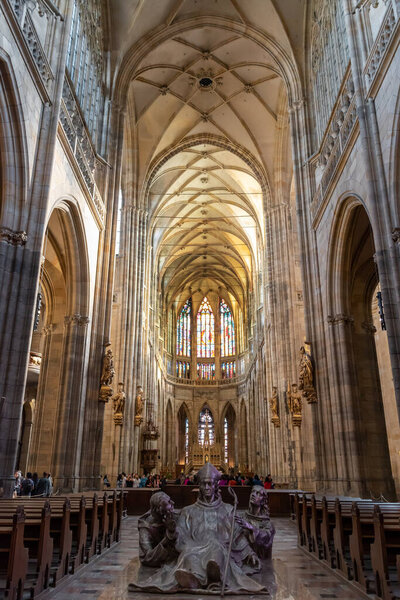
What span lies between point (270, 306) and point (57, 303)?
12412mm

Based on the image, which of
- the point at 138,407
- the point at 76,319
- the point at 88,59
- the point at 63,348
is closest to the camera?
the point at 63,348

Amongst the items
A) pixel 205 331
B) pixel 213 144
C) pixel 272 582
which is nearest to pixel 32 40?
pixel 272 582

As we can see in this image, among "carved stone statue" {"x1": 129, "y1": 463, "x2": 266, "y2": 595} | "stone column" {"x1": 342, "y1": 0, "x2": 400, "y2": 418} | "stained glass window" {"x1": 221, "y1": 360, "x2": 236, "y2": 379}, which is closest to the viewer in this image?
"carved stone statue" {"x1": 129, "y1": 463, "x2": 266, "y2": 595}

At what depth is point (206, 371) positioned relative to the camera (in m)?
46.3

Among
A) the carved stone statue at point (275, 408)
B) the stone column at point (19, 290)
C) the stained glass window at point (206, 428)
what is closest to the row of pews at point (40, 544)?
the stone column at point (19, 290)

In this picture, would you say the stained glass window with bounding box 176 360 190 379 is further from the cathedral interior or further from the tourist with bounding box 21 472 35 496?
the tourist with bounding box 21 472 35 496

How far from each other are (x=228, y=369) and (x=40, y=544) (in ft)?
136

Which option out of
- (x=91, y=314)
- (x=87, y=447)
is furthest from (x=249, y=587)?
(x=91, y=314)

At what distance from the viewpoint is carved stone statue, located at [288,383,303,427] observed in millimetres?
19828

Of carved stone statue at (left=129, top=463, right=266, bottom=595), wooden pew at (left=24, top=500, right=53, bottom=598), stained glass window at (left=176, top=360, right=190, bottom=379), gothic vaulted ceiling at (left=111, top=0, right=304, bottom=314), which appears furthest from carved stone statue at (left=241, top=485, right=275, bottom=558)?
stained glass window at (left=176, top=360, right=190, bottom=379)

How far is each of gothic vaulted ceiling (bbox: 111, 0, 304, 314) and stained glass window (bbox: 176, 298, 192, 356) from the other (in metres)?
11.7

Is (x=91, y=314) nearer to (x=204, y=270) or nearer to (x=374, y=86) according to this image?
(x=374, y=86)

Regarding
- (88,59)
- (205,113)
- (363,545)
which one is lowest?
(363,545)

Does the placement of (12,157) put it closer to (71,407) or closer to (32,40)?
(32,40)
